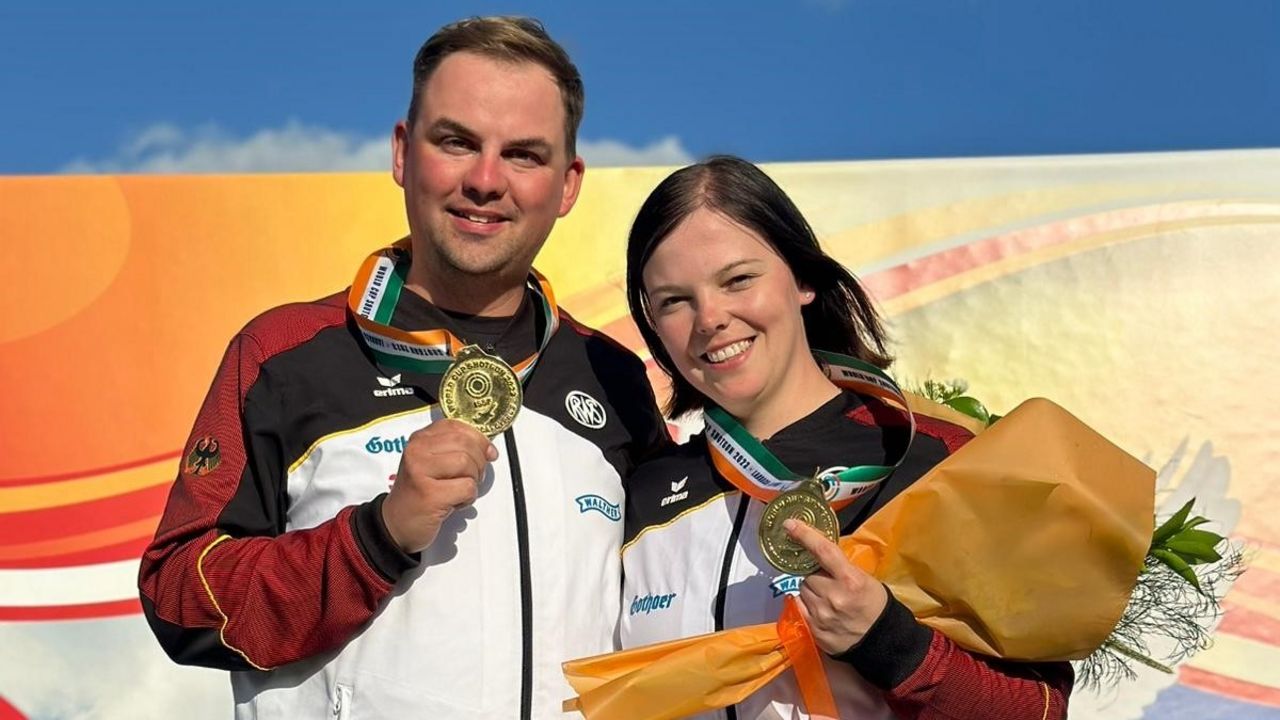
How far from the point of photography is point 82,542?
4770mm

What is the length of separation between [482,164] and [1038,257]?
3.29 meters

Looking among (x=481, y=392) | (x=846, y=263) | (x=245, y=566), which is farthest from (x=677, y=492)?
(x=846, y=263)

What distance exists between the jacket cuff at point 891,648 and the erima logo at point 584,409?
72 centimetres

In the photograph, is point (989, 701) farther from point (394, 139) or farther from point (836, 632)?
point (394, 139)

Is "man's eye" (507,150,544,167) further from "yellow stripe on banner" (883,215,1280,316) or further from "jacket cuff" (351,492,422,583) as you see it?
"yellow stripe on banner" (883,215,1280,316)

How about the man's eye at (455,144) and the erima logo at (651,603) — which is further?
→ the man's eye at (455,144)

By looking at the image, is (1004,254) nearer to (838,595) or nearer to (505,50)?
(505,50)

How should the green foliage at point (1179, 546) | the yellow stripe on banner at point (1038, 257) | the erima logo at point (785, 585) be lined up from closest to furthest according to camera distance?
1. the erima logo at point (785, 585)
2. the green foliage at point (1179, 546)
3. the yellow stripe on banner at point (1038, 257)

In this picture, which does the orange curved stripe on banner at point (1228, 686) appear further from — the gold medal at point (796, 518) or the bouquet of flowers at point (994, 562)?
the gold medal at point (796, 518)

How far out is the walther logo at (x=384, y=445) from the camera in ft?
6.94

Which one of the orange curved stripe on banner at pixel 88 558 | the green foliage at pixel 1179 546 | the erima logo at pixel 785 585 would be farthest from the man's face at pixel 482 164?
the orange curved stripe on banner at pixel 88 558

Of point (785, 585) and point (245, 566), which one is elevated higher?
point (245, 566)

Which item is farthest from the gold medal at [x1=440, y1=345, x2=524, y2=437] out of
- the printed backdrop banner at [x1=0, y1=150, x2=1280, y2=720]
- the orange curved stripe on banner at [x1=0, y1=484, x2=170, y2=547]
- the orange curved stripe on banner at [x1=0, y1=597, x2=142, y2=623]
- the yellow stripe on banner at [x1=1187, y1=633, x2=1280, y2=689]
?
the yellow stripe on banner at [x1=1187, y1=633, x2=1280, y2=689]

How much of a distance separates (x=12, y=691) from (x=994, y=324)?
385cm
